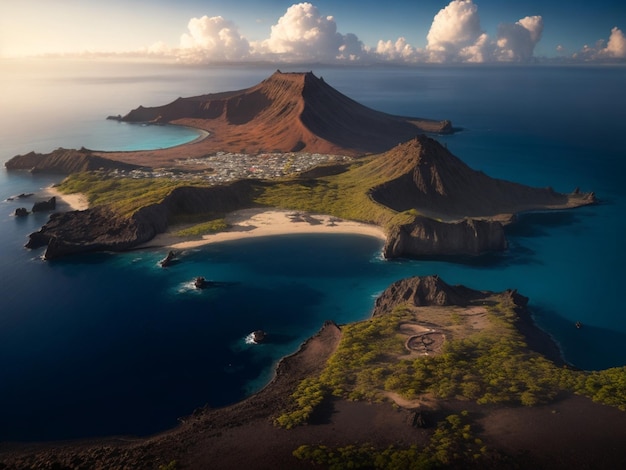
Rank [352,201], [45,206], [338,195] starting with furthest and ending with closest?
[45,206]
[338,195]
[352,201]

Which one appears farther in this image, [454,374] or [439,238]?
[439,238]

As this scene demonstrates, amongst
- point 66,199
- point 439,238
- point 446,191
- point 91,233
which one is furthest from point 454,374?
point 66,199

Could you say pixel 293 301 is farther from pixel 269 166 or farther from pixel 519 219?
pixel 269 166

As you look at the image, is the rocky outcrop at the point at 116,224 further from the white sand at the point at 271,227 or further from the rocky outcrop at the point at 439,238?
the rocky outcrop at the point at 439,238

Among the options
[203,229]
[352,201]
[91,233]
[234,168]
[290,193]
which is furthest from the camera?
[234,168]

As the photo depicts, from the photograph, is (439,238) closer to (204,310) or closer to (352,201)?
(352,201)

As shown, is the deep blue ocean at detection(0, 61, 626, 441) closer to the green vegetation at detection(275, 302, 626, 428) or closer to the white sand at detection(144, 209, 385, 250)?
the white sand at detection(144, 209, 385, 250)

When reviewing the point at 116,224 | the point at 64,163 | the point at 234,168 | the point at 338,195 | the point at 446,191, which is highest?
the point at 446,191

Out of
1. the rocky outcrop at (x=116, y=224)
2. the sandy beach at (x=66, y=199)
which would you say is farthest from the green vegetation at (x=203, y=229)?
the sandy beach at (x=66, y=199)

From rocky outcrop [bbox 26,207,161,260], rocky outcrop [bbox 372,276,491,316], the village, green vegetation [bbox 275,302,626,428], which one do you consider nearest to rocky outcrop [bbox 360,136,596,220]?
the village
